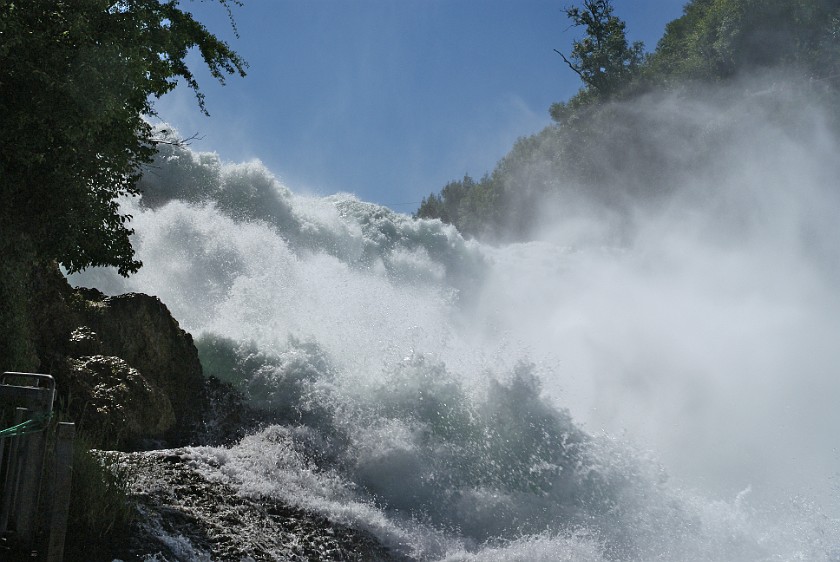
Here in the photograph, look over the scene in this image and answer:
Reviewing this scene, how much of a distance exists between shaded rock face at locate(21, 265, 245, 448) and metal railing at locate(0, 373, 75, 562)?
8.34 feet

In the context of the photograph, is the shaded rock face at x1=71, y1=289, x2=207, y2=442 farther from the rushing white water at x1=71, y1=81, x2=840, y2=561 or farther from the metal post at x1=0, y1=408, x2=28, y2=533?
the metal post at x1=0, y1=408, x2=28, y2=533

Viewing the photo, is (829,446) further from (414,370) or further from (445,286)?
(445,286)

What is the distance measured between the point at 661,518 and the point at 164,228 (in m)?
10.8

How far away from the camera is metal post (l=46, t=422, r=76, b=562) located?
4797 millimetres

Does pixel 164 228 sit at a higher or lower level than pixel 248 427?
higher

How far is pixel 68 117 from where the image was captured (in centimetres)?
743

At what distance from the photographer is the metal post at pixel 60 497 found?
15.7 feet

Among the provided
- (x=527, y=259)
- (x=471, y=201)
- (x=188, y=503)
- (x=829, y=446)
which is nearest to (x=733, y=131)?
(x=527, y=259)

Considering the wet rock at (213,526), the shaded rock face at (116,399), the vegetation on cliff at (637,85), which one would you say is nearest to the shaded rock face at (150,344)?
the shaded rock face at (116,399)

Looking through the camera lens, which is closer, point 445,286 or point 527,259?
point 445,286

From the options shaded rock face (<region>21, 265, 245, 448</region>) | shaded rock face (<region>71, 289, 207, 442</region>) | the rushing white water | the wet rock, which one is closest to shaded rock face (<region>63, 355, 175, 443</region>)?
shaded rock face (<region>21, 265, 245, 448</region>)

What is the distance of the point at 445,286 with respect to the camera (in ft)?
78.0

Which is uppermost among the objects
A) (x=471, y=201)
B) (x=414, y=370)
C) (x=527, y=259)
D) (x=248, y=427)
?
(x=471, y=201)

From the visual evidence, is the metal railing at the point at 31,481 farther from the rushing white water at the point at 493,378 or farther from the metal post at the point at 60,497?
the rushing white water at the point at 493,378
